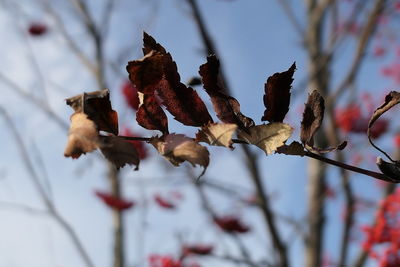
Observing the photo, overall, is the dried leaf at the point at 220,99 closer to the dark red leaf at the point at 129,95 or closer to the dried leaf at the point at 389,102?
the dried leaf at the point at 389,102

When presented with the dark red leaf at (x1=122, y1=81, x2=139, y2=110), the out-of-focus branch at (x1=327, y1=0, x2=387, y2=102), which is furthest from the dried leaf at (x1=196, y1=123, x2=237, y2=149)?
the dark red leaf at (x1=122, y1=81, x2=139, y2=110)

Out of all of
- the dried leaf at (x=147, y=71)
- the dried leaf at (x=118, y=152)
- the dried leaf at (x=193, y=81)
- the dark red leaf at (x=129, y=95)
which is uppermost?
the dark red leaf at (x=129, y=95)

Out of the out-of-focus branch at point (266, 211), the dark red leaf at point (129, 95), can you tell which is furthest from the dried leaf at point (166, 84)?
the dark red leaf at point (129, 95)

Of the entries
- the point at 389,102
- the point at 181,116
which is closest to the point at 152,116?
the point at 181,116

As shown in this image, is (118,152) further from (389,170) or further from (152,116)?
(389,170)

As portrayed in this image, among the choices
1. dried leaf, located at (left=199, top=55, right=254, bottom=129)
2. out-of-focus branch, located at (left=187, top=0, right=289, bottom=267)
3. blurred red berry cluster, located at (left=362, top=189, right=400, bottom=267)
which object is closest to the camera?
dried leaf, located at (left=199, top=55, right=254, bottom=129)

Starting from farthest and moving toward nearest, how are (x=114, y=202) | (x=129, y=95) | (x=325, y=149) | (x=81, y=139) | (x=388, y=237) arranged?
(x=114, y=202)
(x=129, y=95)
(x=388, y=237)
(x=325, y=149)
(x=81, y=139)

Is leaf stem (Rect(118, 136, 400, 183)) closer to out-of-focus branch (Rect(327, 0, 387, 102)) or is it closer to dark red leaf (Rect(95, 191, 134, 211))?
out-of-focus branch (Rect(327, 0, 387, 102))
